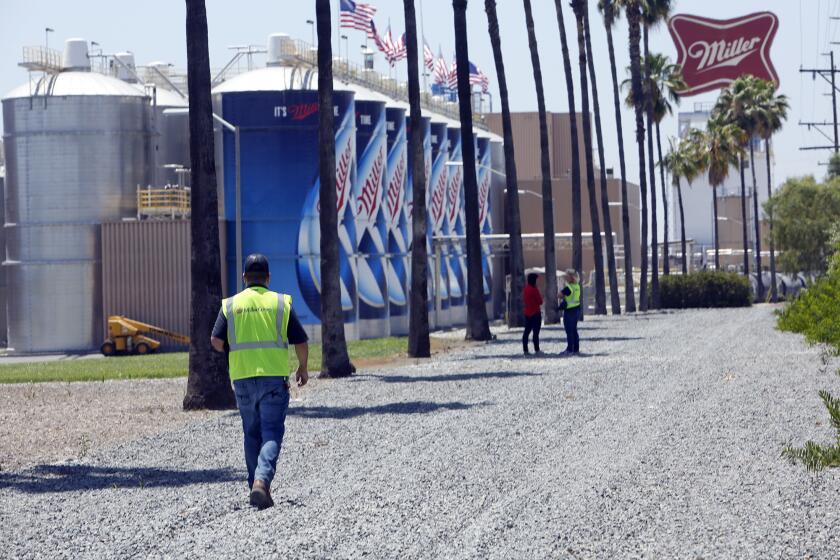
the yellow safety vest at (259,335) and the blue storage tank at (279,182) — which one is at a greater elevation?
the blue storage tank at (279,182)

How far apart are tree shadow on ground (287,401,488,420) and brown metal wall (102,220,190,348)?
35437mm

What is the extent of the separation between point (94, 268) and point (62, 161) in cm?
426

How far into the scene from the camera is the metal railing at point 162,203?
189ft

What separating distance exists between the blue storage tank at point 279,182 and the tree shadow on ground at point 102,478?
132ft

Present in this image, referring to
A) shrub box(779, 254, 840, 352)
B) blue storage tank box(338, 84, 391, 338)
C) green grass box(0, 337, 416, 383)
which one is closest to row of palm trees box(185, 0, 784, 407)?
green grass box(0, 337, 416, 383)

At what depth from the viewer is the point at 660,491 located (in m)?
12.1

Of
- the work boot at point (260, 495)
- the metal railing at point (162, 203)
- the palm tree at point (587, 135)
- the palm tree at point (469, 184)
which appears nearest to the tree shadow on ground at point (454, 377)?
the palm tree at point (469, 184)

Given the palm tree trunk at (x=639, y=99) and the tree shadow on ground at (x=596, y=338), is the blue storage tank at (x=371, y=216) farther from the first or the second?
the tree shadow on ground at (x=596, y=338)

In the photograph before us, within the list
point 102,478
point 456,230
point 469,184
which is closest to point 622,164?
point 456,230

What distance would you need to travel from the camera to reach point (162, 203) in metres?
57.6

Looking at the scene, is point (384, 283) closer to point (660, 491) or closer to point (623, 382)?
point (623, 382)

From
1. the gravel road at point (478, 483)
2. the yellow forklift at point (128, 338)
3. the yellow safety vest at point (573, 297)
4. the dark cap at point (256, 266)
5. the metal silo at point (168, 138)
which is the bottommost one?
the yellow forklift at point (128, 338)

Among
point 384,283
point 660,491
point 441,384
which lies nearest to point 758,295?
point 384,283

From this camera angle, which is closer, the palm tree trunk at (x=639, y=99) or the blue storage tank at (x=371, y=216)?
the blue storage tank at (x=371, y=216)
